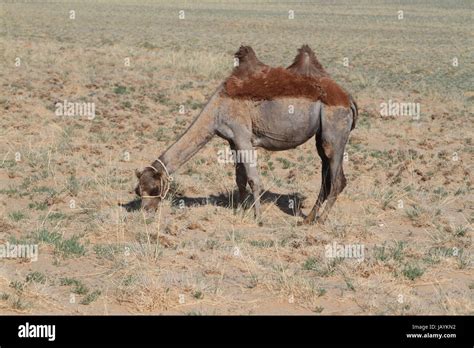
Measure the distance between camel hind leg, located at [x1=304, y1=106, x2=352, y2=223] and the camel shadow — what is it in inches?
21.6

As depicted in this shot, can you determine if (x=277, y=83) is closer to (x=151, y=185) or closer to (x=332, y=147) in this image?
(x=332, y=147)

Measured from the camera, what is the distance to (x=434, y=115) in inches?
845

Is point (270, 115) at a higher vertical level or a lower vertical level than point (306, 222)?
higher

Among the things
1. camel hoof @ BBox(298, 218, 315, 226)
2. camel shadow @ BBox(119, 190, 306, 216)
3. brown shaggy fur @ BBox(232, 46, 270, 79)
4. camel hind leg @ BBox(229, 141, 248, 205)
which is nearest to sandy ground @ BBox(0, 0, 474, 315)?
camel shadow @ BBox(119, 190, 306, 216)

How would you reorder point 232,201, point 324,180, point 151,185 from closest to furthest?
point 151,185 → point 232,201 → point 324,180

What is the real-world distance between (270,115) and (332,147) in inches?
43.7

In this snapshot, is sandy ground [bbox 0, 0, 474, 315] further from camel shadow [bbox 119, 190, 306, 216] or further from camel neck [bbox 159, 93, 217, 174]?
camel neck [bbox 159, 93, 217, 174]

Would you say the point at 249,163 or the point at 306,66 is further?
the point at 306,66

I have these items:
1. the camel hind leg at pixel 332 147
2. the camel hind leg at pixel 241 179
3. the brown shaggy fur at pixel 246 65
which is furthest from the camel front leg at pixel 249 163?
the brown shaggy fur at pixel 246 65

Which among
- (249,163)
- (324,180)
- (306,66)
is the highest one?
(306,66)

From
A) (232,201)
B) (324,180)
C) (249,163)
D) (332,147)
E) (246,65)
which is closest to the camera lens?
(249,163)

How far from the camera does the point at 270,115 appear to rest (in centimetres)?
1120

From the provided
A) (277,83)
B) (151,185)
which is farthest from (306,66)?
(151,185)

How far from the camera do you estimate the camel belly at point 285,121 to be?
36.7ft
